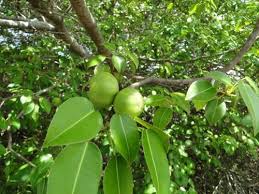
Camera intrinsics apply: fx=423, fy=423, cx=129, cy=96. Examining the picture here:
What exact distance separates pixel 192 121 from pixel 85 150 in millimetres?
3073

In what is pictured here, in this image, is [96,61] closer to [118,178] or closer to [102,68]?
[102,68]

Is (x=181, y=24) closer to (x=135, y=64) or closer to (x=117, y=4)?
(x=117, y=4)

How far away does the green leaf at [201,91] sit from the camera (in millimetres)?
1073

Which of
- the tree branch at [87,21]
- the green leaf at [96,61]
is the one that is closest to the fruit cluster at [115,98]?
the green leaf at [96,61]

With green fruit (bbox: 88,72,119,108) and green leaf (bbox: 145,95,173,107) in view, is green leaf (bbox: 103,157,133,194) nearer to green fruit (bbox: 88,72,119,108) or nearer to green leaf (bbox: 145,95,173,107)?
green fruit (bbox: 88,72,119,108)

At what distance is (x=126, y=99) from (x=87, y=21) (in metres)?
0.65

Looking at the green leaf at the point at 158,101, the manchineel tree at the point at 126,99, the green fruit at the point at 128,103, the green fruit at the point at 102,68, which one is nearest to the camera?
the manchineel tree at the point at 126,99

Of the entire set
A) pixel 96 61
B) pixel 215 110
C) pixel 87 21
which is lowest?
pixel 215 110

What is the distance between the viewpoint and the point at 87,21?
1556 mm

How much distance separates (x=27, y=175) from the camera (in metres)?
2.14

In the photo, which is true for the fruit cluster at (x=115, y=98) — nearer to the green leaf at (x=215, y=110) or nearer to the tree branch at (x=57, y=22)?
the green leaf at (x=215, y=110)

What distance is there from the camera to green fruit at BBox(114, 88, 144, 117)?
3.22 ft

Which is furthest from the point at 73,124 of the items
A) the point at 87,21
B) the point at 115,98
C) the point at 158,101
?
the point at 87,21

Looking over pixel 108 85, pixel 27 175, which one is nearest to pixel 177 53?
pixel 27 175
